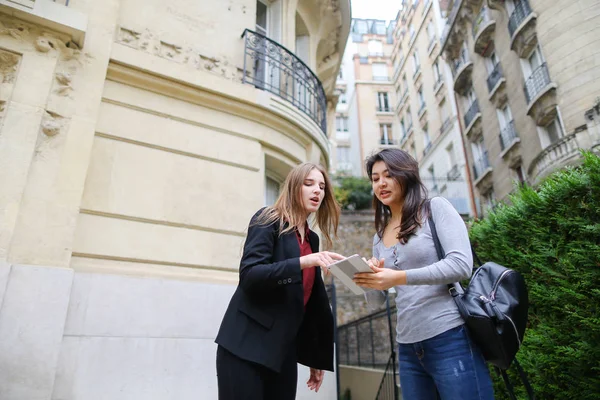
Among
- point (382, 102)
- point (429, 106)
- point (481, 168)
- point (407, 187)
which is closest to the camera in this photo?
point (407, 187)

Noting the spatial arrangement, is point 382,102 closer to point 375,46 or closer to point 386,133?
point 386,133

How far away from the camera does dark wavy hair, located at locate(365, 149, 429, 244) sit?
7.65 feet

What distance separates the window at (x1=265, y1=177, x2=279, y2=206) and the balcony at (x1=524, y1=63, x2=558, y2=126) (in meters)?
13.3

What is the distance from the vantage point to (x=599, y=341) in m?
3.13

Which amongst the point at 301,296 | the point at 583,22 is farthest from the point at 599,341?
the point at 583,22

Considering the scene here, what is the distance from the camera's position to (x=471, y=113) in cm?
2309

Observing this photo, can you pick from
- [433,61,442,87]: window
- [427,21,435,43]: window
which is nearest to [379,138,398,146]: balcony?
[433,61,442,87]: window

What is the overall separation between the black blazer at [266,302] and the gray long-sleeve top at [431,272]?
0.56 meters

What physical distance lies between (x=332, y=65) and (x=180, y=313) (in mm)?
7840

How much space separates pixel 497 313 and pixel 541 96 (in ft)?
56.4

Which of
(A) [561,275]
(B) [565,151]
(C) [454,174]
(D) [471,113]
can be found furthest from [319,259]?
(C) [454,174]

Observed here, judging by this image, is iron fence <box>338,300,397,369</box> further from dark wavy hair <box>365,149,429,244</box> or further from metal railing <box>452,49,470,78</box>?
metal railing <box>452,49,470,78</box>

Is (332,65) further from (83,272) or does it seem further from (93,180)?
(83,272)

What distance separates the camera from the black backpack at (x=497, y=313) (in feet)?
6.50
